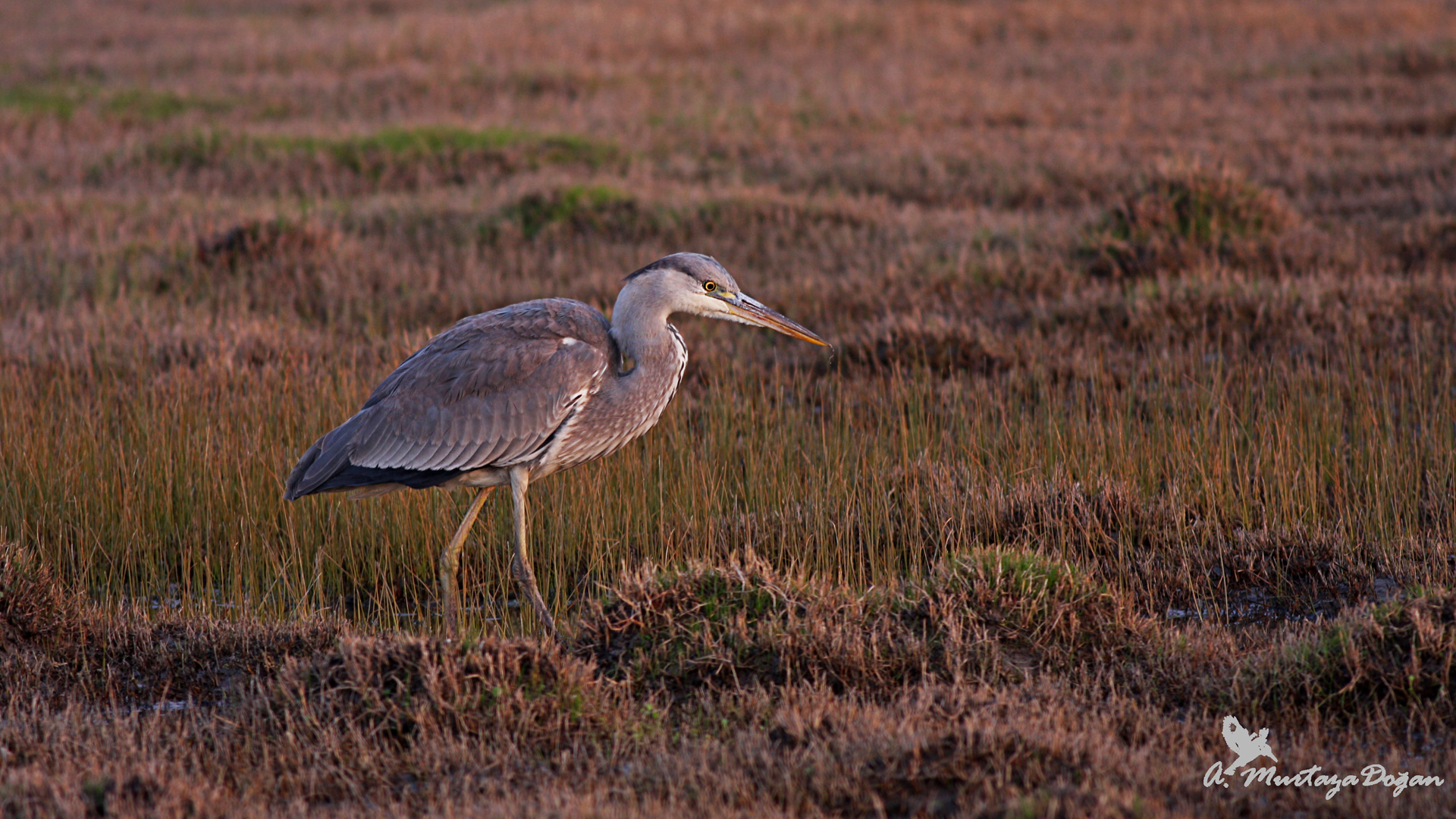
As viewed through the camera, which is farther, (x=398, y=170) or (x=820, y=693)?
(x=398, y=170)

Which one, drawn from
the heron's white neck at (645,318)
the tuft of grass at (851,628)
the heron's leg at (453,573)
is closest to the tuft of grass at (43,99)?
the heron's leg at (453,573)

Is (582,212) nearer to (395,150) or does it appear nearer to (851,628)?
(395,150)

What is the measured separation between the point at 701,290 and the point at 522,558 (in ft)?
4.46

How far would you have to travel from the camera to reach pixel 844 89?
18781 mm

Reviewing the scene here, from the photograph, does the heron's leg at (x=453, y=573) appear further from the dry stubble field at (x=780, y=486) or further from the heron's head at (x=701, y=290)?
the heron's head at (x=701, y=290)

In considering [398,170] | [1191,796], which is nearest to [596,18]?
[398,170]

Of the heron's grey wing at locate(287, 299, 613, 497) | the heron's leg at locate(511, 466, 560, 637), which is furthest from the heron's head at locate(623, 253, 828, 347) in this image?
the heron's leg at locate(511, 466, 560, 637)

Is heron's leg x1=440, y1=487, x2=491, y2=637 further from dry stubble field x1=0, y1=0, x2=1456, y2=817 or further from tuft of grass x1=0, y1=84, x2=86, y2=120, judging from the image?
tuft of grass x1=0, y1=84, x2=86, y2=120

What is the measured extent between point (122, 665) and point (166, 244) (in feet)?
24.0

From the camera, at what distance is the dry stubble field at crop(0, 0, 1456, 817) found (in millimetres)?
3748

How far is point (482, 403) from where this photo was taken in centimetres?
509

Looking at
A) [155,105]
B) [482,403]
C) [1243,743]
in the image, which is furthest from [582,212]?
[155,105]

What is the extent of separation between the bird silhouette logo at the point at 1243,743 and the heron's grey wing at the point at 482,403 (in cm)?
276

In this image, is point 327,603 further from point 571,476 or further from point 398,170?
point 398,170
